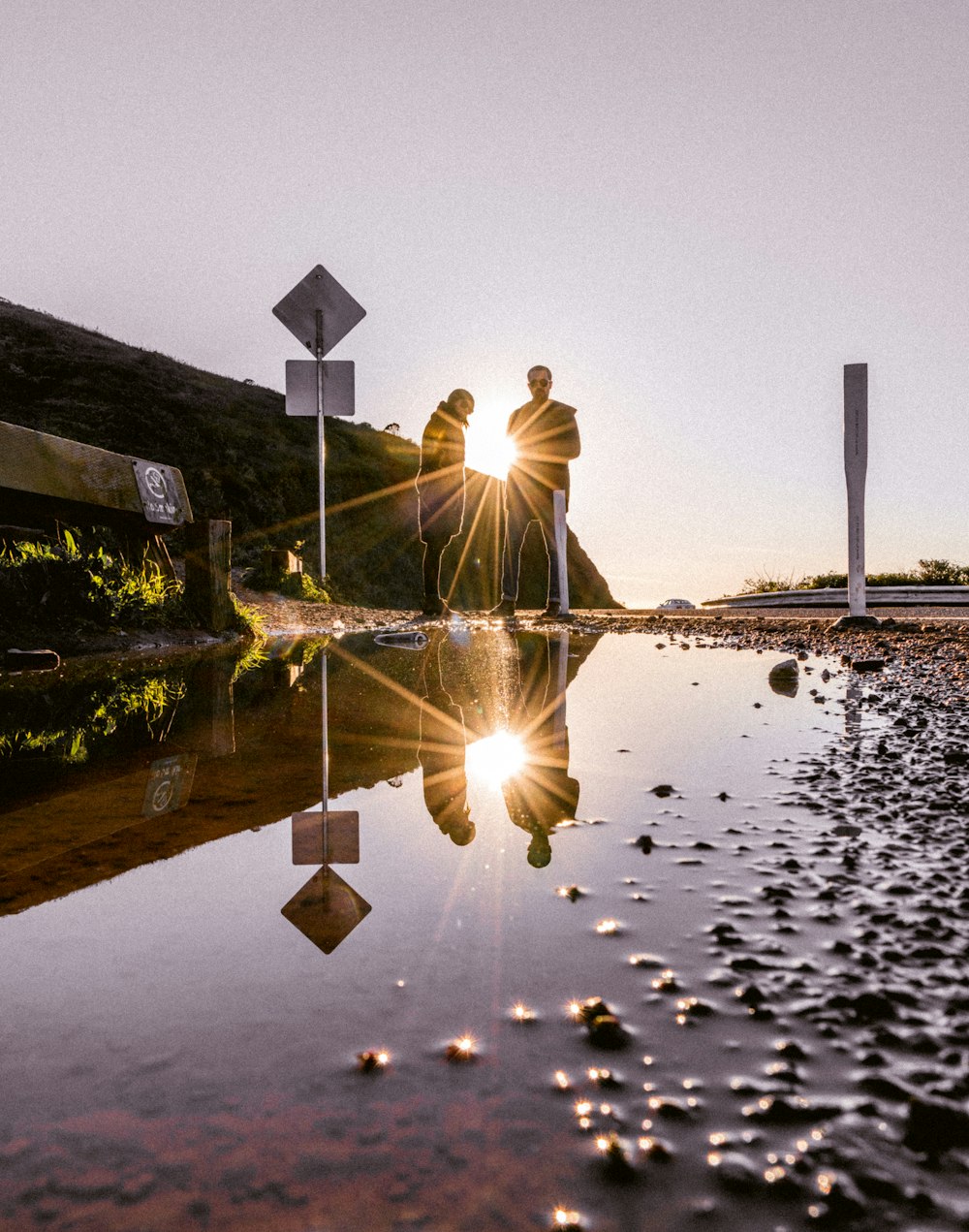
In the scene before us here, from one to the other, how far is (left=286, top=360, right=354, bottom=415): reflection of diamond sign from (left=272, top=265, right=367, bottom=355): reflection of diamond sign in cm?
26

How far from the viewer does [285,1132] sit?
922 millimetres

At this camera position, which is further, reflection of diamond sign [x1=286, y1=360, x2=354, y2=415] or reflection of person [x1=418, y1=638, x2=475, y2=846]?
reflection of diamond sign [x1=286, y1=360, x2=354, y2=415]

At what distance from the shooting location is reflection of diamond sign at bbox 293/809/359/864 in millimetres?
1830

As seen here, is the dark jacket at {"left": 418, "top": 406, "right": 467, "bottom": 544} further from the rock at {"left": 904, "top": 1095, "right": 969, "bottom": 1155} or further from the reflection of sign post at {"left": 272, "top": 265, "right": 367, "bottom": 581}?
the rock at {"left": 904, "top": 1095, "right": 969, "bottom": 1155}

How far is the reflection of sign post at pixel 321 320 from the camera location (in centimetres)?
1292

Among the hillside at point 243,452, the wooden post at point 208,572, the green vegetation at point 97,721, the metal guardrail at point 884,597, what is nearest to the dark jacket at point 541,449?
the wooden post at point 208,572

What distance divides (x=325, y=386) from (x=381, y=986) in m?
12.8

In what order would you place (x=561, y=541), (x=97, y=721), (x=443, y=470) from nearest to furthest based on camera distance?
(x=97, y=721) → (x=443, y=470) → (x=561, y=541)

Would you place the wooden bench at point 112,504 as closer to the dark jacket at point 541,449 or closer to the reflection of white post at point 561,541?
the dark jacket at point 541,449

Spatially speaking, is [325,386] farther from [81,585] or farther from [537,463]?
[81,585]

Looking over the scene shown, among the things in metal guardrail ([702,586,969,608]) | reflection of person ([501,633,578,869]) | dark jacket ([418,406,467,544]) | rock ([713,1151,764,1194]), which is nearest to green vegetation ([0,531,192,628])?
reflection of person ([501,633,578,869])

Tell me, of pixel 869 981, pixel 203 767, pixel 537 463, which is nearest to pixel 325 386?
pixel 537 463

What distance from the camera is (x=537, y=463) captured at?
1034cm

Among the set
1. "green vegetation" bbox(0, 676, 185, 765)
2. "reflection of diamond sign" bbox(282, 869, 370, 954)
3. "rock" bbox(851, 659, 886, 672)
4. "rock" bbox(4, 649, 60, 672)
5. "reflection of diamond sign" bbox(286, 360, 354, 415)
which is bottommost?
"reflection of diamond sign" bbox(282, 869, 370, 954)
